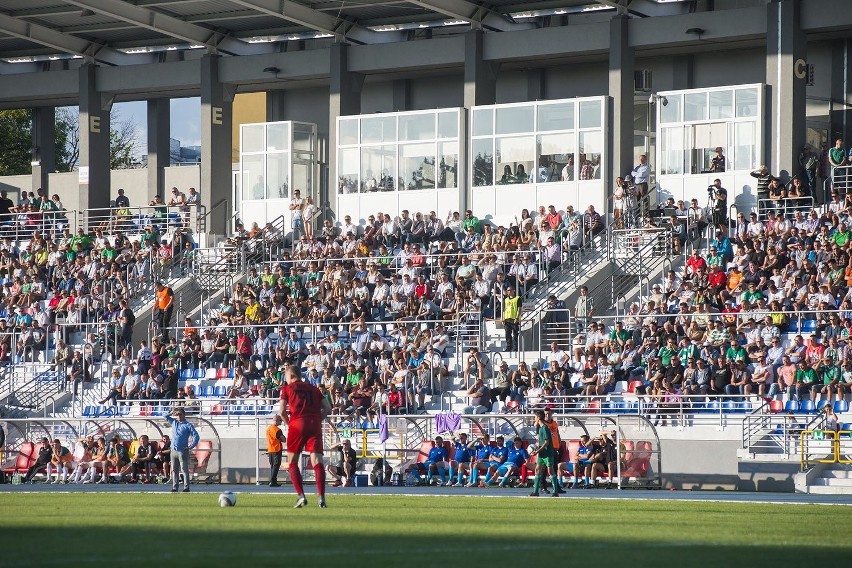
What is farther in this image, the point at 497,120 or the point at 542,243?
the point at 497,120

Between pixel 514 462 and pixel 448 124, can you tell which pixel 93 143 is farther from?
pixel 514 462

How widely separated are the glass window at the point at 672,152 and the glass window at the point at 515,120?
365 cm

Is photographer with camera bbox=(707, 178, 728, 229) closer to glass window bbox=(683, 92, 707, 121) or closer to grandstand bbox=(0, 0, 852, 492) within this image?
grandstand bbox=(0, 0, 852, 492)

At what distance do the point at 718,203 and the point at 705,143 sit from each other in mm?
3310

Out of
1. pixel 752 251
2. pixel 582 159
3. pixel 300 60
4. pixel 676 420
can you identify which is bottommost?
pixel 676 420

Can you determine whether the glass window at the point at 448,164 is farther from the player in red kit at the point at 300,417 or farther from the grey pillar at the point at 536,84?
the player in red kit at the point at 300,417

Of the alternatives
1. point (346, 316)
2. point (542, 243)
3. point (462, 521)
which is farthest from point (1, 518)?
point (542, 243)

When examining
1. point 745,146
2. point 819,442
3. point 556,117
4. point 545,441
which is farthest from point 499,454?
point 556,117

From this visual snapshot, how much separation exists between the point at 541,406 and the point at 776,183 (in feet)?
29.7

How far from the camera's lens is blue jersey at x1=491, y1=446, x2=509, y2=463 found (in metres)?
25.6

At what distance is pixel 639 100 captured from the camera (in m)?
39.4

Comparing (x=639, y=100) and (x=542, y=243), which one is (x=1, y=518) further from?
(x=639, y=100)

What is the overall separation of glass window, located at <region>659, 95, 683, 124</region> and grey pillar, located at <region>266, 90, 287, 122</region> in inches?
581

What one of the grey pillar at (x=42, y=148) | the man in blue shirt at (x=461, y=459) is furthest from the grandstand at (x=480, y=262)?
the grey pillar at (x=42, y=148)
